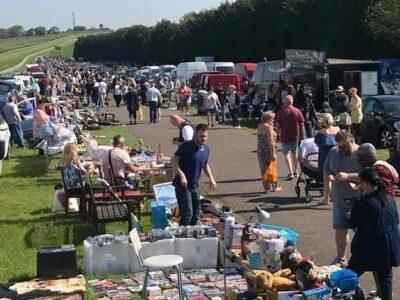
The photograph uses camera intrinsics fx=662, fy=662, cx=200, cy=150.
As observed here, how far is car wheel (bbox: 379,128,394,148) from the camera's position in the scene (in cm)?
1878

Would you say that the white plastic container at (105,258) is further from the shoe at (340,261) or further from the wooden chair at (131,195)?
the shoe at (340,261)

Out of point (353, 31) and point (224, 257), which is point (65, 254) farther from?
point (353, 31)

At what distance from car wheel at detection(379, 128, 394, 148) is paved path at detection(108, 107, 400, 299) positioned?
324 cm

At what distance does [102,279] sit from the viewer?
323 inches

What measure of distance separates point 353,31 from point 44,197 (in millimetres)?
38948

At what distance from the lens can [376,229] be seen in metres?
6.12

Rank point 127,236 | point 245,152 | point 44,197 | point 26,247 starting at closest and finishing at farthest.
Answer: point 127,236
point 26,247
point 44,197
point 245,152

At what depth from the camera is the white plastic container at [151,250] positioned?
27.1ft

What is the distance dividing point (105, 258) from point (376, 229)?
12.2 feet

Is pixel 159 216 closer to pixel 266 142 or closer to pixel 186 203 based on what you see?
pixel 186 203

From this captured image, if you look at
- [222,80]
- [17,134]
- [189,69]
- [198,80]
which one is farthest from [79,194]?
[189,69]

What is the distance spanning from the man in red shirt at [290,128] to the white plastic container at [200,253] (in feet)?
18.9

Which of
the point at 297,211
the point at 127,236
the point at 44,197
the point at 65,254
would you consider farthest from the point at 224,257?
the point at 44,197

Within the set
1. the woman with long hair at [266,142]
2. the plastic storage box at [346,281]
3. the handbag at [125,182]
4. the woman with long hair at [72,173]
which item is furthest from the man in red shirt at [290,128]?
the plastic storage box at [346,281]
